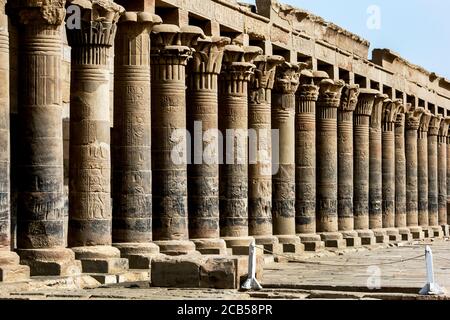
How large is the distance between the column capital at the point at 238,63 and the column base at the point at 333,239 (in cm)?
1014

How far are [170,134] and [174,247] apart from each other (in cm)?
261

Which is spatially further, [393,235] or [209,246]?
[393,235]

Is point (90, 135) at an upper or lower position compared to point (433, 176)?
upper

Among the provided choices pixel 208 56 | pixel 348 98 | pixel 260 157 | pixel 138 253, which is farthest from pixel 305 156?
pixel 138 253

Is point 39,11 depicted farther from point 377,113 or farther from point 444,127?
point 444,127

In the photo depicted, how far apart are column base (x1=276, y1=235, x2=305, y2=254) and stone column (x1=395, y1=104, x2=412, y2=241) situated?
16.6m

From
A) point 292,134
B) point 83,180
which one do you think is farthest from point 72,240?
point 292,134

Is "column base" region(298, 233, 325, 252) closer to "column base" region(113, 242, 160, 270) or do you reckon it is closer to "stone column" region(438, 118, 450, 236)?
"column base" region(113, 242, 160, 270)

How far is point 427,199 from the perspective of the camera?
62969mm

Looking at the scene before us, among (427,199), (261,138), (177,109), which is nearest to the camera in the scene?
(177,109)

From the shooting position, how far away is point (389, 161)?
56219 mm

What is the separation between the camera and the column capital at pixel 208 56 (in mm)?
34062
